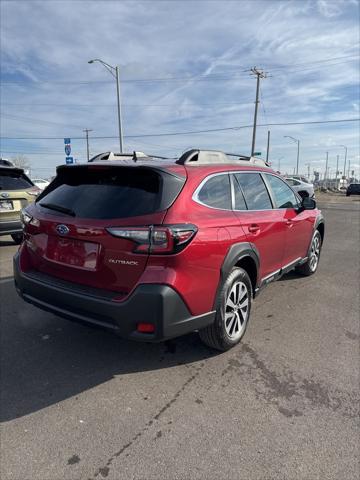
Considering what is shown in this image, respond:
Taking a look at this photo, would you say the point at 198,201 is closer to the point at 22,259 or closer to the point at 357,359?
the point at 22,259

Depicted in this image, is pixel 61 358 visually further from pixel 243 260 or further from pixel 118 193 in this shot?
pixel 243 260

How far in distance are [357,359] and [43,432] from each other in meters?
2.67

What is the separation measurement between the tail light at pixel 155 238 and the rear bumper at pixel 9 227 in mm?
5518

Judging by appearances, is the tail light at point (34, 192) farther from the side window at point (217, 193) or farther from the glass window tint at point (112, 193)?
the side window at point (217, 193)

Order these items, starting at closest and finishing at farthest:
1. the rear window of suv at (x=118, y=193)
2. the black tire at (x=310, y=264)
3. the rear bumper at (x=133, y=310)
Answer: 1. the rear bumper at (x=133, y=310)
2. the rear window of suv at (x=118, y=193)
3. the black tire at (x=310, y=264)

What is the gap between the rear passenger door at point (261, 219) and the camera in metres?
3.46

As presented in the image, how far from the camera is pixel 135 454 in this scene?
7.11ft

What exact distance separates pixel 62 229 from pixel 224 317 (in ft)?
5.03

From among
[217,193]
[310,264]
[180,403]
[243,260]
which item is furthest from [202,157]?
[310,264]

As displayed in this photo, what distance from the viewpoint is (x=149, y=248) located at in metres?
2.50

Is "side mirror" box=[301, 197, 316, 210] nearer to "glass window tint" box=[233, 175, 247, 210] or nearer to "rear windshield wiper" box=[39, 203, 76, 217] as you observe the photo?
"glass window tint" box=[233, 175, 247, 210]

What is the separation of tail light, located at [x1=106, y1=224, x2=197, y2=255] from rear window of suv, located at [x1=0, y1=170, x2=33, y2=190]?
5.84 metres

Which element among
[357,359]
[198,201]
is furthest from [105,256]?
[357,359]

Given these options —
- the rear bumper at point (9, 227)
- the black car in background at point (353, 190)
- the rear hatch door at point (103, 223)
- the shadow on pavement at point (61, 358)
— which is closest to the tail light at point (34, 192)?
the rear bumper at point (9, 227)
